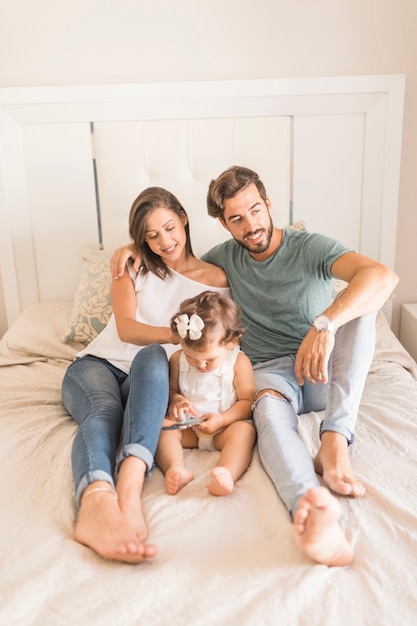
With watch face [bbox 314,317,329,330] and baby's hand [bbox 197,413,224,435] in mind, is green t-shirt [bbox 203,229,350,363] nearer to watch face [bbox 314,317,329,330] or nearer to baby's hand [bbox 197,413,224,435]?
watch face [bbox 314,317,329,330]

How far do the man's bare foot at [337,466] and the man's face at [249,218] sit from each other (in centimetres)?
59

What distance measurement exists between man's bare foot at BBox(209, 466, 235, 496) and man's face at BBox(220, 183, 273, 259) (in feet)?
2.28

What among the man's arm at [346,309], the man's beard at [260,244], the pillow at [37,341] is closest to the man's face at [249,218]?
the man's beard at [260,244]

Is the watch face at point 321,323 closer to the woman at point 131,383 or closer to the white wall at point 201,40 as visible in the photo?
the woman at point 131,383

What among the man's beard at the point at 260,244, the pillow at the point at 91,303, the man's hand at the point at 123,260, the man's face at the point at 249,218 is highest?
the man's face at the point at 249,218

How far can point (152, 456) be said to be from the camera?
49.3 inches

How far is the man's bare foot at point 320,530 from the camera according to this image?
93cm

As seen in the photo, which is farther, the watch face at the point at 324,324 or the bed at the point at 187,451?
the watch face at the point at 324,324

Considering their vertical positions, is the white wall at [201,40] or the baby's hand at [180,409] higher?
the white wall at [201,40]

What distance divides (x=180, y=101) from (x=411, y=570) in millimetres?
1864

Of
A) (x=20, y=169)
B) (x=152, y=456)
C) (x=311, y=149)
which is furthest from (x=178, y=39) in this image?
(x=152, y=456)

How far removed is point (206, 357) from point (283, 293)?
1.26 feet

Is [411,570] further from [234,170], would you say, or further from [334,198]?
[334,198]

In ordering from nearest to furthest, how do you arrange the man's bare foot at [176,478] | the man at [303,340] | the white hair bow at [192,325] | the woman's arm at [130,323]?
the man at [303,340]
the man's bare foot at [176,478]
the white hair bow at [192,325]
the woman's arm at [130,323]
